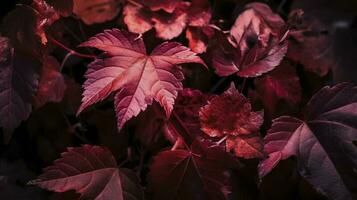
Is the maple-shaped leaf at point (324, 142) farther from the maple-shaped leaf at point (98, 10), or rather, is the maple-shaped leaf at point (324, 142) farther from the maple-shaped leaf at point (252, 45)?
the maple-shaped leaf at point (98, 10)

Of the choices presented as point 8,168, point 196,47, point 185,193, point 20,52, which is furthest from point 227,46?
point 8,168

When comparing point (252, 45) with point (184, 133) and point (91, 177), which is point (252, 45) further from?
point (91, 177)

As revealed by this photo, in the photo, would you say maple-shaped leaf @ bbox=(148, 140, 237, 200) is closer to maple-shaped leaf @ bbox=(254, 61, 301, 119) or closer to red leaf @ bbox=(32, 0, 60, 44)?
maple-shaped leaf @ bbox=(254, 61, 301, 119)

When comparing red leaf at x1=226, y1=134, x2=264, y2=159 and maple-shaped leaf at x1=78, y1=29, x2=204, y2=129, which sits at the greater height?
maple-shaped leaf at x1=78, y1=29, x2=204, y2=129

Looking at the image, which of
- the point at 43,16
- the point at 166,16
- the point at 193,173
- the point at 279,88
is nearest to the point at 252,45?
the point at 279,88

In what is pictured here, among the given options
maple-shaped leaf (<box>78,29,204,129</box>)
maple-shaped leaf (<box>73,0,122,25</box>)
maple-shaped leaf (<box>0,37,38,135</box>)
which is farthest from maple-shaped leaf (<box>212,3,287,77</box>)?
maple-shaped leaf (<box>0,37,38,135</box>)

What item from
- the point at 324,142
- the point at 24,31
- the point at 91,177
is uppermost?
the point at 24,31
